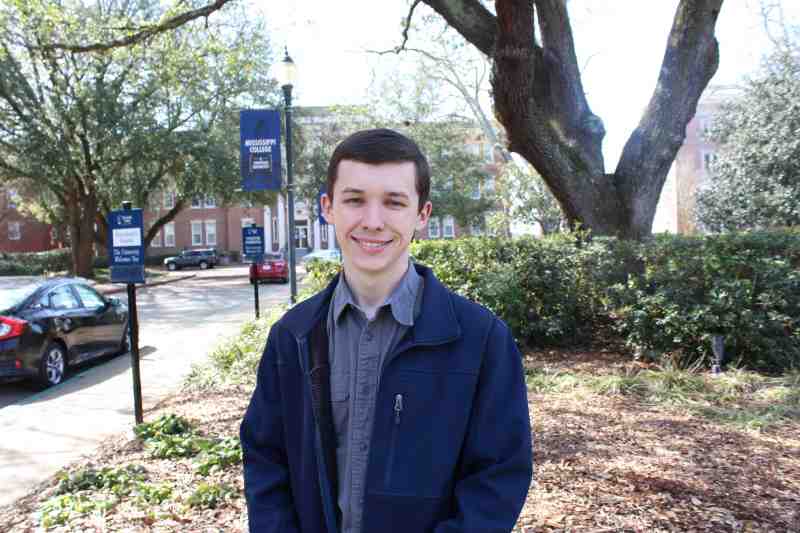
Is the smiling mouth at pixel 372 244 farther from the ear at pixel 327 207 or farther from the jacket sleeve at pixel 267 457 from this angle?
the jacket sleeve at pixel 267 457

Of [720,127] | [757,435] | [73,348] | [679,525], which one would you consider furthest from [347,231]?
[720,127]

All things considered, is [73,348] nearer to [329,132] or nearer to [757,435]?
[757,435]

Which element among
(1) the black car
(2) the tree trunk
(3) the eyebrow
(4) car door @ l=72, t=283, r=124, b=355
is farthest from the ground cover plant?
(2) the tree trunk

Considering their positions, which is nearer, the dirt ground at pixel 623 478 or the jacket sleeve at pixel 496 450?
the jacket sleeve at pixel 496 450

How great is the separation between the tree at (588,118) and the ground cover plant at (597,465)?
10.2ft

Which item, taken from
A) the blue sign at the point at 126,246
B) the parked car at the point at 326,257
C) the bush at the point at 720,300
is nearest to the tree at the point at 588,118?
the bush at the point at 720,300

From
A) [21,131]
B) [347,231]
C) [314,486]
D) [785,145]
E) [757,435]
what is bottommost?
[757,435]

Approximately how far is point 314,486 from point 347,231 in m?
0.75

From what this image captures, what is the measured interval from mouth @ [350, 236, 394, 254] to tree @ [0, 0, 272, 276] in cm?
2110

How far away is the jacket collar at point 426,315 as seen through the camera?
170 cm

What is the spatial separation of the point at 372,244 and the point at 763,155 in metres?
23.2

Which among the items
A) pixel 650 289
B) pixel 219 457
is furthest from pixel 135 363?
pixel 650 289

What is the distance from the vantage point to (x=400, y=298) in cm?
182

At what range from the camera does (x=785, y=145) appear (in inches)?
794
